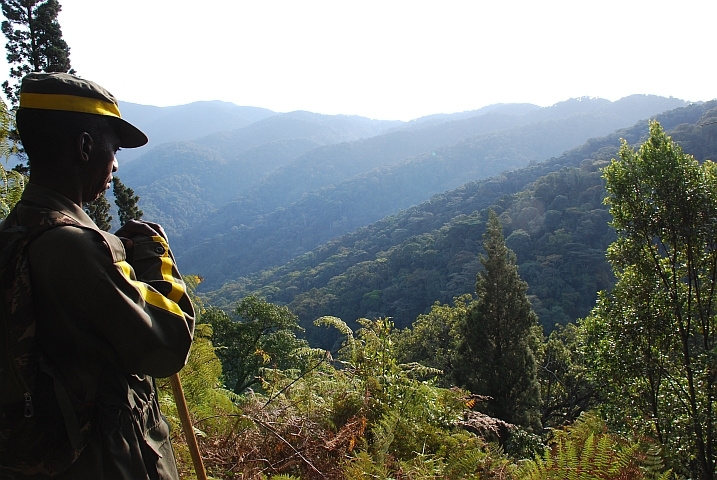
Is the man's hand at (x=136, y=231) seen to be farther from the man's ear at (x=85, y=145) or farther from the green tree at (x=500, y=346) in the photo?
the green tree at (x=500, y=346)

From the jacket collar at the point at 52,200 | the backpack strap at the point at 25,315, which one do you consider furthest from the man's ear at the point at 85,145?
the backpack strap at the point at 25,315

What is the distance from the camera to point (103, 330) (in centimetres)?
119

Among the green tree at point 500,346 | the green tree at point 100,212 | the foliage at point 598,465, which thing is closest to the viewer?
the foliage at point 598,465

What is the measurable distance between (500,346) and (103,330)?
2025 cm

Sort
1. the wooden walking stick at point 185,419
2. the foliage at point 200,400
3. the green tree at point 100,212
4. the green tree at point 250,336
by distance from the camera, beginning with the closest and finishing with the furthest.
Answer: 1. the wooden walking stick at point 185,419
2. the foliage at point 200,400
3. the green tree at point 100,212
4. the green tree at point 250,336

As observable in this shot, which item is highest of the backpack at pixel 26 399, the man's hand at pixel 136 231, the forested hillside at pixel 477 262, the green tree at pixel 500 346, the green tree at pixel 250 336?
the man's hand at pixel 136 231

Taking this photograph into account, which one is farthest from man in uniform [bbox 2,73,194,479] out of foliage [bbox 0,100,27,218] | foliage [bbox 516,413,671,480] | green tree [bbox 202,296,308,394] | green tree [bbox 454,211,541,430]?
green tree [bbox 202,296,308,394]

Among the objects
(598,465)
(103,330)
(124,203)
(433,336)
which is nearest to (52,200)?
(103,330)

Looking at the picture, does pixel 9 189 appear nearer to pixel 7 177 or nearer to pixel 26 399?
pixel 7 177

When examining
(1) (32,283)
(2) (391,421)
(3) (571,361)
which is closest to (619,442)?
(2) (391,421)

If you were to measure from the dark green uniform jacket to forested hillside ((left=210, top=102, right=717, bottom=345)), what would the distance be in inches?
2278

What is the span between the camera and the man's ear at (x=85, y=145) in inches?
53.6

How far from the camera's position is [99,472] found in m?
1.21

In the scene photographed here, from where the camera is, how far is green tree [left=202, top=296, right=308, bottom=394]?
89.5 ft
